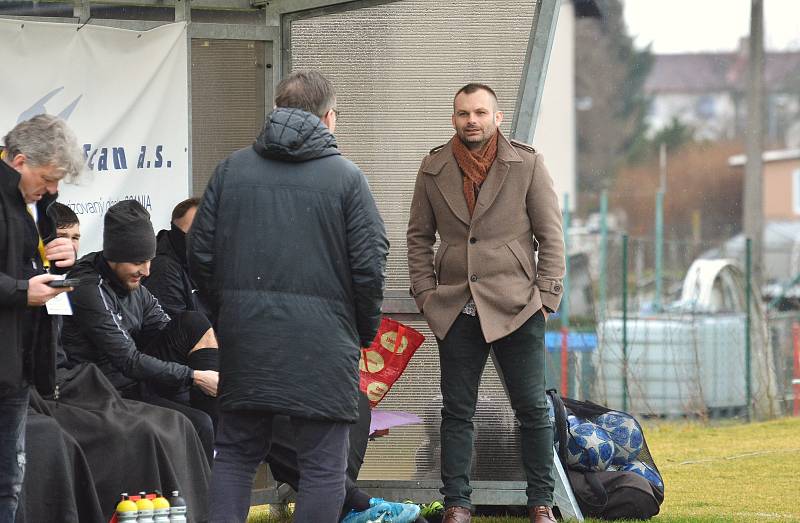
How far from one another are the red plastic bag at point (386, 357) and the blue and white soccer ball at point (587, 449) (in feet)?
2.72

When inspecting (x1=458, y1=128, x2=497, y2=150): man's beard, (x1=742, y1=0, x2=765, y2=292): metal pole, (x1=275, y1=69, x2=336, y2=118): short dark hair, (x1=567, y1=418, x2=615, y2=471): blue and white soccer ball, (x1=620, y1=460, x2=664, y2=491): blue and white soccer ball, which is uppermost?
(x1=742, y1=0, x2=765, y2=292): metal pole

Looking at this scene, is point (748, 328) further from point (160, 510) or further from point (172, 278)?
point (160, 510)

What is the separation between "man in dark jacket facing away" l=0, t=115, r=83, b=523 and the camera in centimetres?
421

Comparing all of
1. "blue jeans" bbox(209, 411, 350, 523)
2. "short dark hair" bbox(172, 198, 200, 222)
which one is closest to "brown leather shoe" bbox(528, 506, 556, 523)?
"blue jeans" bbox(209, 411, 350, 523)

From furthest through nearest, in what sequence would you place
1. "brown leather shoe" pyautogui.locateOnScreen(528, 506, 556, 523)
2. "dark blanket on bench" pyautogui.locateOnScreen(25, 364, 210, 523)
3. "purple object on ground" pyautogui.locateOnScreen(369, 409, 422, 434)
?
"purple object on ground" pyautogui.locateOnScreen(369, 409, 422, 434), "brown leather shoe" pyautogui.locateOnScreen(528, 506, 556, 523), "dark blanket on bench" pyautogui.locateOnScreen(25, 364, 210, 523)

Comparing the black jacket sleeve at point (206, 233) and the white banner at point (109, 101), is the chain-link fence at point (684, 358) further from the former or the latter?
the black jacket sleeve at point (206, 233)

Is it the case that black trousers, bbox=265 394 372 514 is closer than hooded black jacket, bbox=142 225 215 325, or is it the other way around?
black trousers, bbox=265 394 372 514

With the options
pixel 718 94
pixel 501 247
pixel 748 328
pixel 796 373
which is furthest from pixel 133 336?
pixel 718 94

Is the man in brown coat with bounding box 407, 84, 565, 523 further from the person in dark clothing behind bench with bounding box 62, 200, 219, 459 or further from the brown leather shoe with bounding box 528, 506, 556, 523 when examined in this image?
the person in dark clothing behind bench with bounding box 62, 200, 219, 459

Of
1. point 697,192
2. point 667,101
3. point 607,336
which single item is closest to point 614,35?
point 697,192

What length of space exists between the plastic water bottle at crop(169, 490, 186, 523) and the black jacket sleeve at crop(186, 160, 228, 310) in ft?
2.88

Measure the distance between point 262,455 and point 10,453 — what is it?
2.59 ft

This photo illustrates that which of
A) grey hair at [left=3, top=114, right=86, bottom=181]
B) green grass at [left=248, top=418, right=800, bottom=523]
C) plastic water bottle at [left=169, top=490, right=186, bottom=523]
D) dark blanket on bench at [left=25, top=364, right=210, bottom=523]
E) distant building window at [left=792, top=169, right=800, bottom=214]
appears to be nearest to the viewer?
grey hair at [left=3, top=114, right=86, bottom=181]

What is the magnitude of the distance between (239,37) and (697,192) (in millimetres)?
42205
